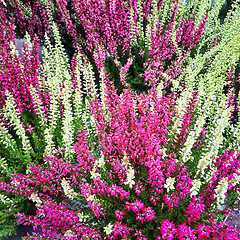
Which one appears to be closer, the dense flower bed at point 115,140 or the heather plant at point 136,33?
the dense flower bed at point 115,140

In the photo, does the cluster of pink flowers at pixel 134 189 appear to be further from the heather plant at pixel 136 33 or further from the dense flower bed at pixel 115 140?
the heather plant at pixel 136 33

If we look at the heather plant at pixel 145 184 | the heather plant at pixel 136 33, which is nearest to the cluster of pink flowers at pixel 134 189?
the heather plant at pixel 145 184

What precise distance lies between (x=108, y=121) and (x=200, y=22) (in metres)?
2.13

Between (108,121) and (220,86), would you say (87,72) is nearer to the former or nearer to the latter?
(108,121)

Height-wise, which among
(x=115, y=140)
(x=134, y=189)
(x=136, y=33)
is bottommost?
(x=134, y=189)

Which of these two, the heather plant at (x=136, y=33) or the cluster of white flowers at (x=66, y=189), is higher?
the heather plant at (x=136, y=33)

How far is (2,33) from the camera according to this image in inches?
95.2

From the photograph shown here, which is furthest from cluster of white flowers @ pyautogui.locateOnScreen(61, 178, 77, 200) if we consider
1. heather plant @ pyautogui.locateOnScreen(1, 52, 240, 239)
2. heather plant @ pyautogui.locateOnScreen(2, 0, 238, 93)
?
heather plant @ pyautogui.locateOnScreen(2, 0, 238, 93)

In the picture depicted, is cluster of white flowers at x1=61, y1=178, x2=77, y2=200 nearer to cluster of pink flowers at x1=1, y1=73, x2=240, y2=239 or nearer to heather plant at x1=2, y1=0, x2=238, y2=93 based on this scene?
cluster of pink flowers at x1=1, y1=73, x2=240, y2=239

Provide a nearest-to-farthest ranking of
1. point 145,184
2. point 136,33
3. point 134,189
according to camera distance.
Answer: point 134,189 → point 145,184 → point 136,33

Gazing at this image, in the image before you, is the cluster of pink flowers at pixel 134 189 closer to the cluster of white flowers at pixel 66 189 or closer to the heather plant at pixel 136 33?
the cluster of white flowers at pixel 66 189

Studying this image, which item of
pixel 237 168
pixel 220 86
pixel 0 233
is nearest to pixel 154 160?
pixel 237 168

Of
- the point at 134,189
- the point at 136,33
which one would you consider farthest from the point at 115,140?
the point at 136,33

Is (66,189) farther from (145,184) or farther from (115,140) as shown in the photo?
(145,184)
